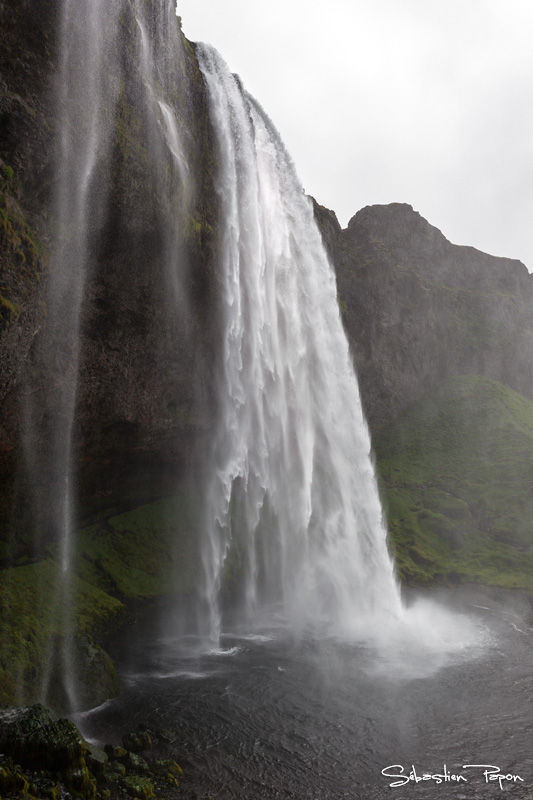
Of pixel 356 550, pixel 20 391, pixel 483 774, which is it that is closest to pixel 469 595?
pixel 356 550

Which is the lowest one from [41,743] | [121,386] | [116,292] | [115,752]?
[115,752]

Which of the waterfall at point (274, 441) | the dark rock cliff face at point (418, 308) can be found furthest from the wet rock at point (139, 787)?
the dark rock cliff face at point (418, 308)

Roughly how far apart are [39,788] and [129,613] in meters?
21.9

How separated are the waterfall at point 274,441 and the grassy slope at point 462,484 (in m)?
10.8

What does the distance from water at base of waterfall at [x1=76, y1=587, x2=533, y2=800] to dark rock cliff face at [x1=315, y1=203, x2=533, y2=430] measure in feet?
161

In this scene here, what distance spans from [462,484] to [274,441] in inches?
1286

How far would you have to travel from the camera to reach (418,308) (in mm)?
81938

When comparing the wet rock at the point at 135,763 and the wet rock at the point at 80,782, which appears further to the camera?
the wet rock at the point at 135,763

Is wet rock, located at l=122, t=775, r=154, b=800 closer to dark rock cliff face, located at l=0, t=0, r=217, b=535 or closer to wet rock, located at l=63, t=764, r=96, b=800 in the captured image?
wet rock, located at l=63, t=764, r=96, b=800

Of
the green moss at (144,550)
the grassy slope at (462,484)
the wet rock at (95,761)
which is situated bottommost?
the wet rock at (95,761)

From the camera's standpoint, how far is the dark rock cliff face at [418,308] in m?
75.7

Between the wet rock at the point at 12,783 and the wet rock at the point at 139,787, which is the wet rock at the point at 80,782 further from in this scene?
the wet rock at the point at 12,783

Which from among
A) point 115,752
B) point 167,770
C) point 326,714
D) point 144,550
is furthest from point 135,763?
point 144,550

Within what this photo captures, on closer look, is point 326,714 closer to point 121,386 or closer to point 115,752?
Result: point 115,752
